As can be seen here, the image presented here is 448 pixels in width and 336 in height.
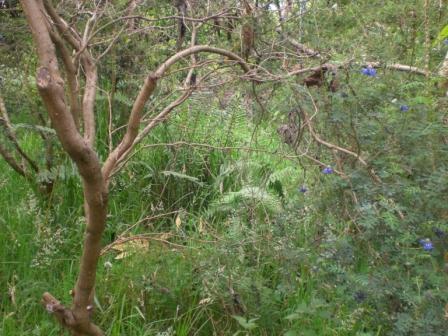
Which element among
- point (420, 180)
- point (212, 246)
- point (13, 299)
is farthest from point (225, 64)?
point (13, 299)

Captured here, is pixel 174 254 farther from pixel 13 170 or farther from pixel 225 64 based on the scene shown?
pixel 13 170

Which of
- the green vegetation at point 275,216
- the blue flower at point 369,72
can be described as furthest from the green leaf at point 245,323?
the blue flower at point 369,72

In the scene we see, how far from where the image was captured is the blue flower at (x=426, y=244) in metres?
2.42

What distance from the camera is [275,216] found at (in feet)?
10.8

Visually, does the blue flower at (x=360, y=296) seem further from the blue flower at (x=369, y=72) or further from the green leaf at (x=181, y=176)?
the green leaf at (x=181, y=176)

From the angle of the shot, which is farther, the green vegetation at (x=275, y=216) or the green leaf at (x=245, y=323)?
the green leaf at (x=245, y=323)

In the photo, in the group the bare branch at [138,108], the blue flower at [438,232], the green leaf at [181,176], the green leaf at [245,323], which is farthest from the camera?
the green leaf at [181,176]

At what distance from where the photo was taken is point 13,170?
3898 millimetres

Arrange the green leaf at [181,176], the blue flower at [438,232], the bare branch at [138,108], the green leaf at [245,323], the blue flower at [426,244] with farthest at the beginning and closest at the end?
the green leaf at [181,176]
the green leaf at [245,323]
the blue flower at [438,232]
the blue flower at [426,244]
the bare branch at [138,108]

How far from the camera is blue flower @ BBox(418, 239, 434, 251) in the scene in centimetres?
242

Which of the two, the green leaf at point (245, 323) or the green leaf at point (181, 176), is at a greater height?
the green leaf at point (181, 176)

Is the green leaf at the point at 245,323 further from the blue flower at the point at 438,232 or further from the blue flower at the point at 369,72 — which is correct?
the blue flower at the point at 369,72

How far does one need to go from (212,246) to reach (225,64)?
2.85ft

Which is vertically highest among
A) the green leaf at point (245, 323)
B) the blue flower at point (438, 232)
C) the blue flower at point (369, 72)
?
the blue flower at point (369, 72)
